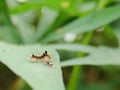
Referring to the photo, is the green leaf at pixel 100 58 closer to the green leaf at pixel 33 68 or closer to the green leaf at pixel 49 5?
the green leaf at pixel 33 68

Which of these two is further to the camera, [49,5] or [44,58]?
[49,5]

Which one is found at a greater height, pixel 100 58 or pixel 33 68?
pixel 100 58

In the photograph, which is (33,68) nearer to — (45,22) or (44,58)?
(44,58)

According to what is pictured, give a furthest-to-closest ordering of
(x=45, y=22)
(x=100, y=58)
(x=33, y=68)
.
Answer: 1. (x=45, y=22)
2. (x=100, y=58)
3. (x=33, y=68)

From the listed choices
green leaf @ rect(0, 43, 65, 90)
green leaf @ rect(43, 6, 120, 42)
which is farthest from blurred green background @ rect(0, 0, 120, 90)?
green leaf @ rect(0, 43, 65, 90)

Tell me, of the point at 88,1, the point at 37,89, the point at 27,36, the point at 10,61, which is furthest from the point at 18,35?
the point at 37,89

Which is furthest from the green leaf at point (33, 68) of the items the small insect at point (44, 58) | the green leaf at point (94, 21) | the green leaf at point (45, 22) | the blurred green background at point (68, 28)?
the green leaf at point (45, 22)

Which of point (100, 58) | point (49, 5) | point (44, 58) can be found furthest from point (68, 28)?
point (44, 58)
